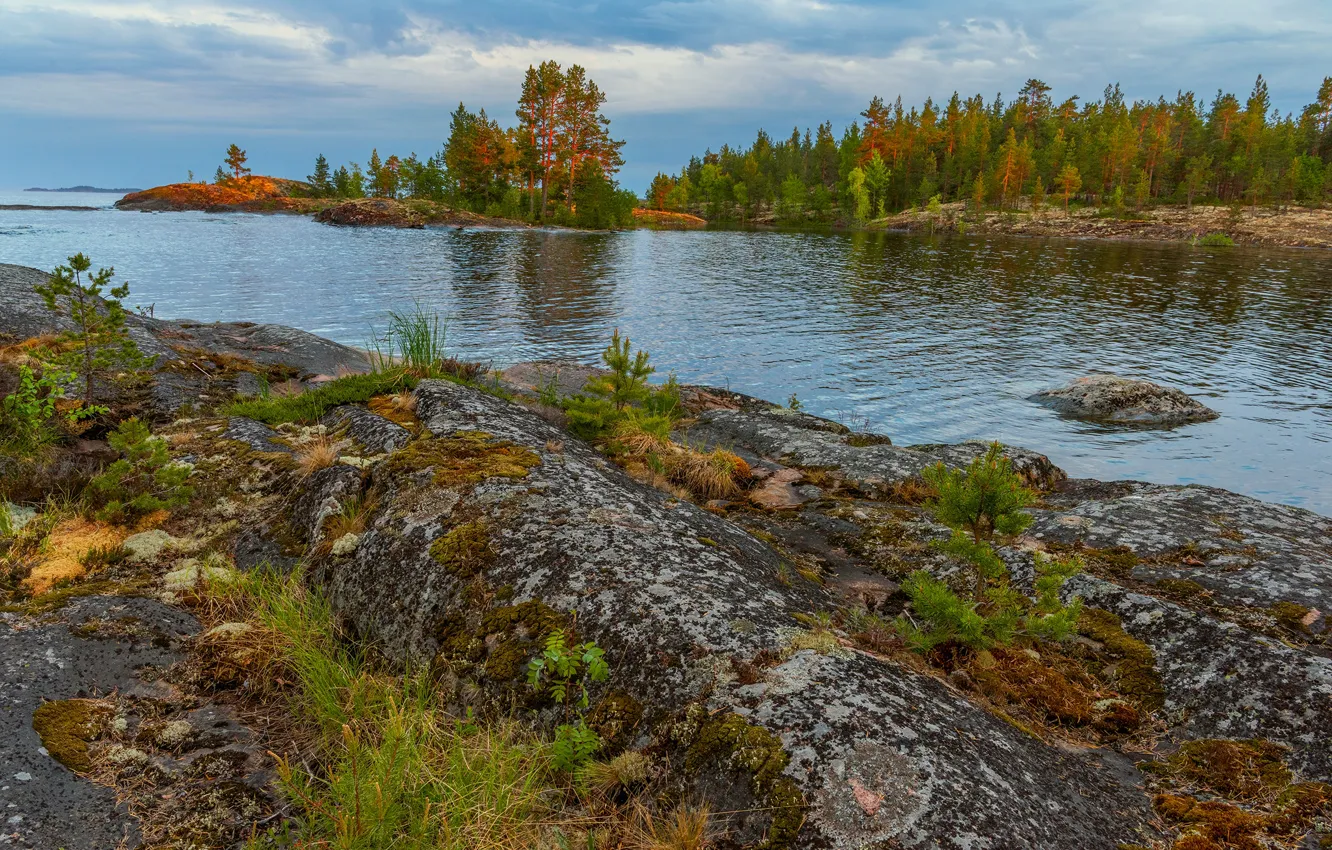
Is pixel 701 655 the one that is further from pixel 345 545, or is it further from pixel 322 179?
pixel 322 179

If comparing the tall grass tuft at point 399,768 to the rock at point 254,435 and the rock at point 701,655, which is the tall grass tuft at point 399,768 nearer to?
the rock at point 701,655

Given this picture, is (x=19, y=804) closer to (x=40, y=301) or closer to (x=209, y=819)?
(x=209, y=819)

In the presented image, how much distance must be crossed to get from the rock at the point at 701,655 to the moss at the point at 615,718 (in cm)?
2

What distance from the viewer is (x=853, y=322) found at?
98.1ft

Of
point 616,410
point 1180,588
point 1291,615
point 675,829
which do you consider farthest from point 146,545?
point 1291,615

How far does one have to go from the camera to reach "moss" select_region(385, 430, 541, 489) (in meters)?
5.19

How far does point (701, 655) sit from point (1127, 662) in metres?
3.28

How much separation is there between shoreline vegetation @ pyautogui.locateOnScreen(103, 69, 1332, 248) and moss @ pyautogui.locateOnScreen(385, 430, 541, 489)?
9491cm

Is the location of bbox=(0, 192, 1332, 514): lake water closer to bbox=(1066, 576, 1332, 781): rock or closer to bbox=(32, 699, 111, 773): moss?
bbox=(1066, 576, 1332, 781): rock

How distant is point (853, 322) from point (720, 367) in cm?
1096

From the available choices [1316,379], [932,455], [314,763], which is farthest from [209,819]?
[1316,379]

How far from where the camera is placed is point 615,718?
3.18m

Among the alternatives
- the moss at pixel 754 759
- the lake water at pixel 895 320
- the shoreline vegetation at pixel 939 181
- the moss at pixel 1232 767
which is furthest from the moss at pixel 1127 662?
the shoreline vegetation at pixel 939 181

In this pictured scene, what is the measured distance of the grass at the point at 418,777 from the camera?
2.58 meters
